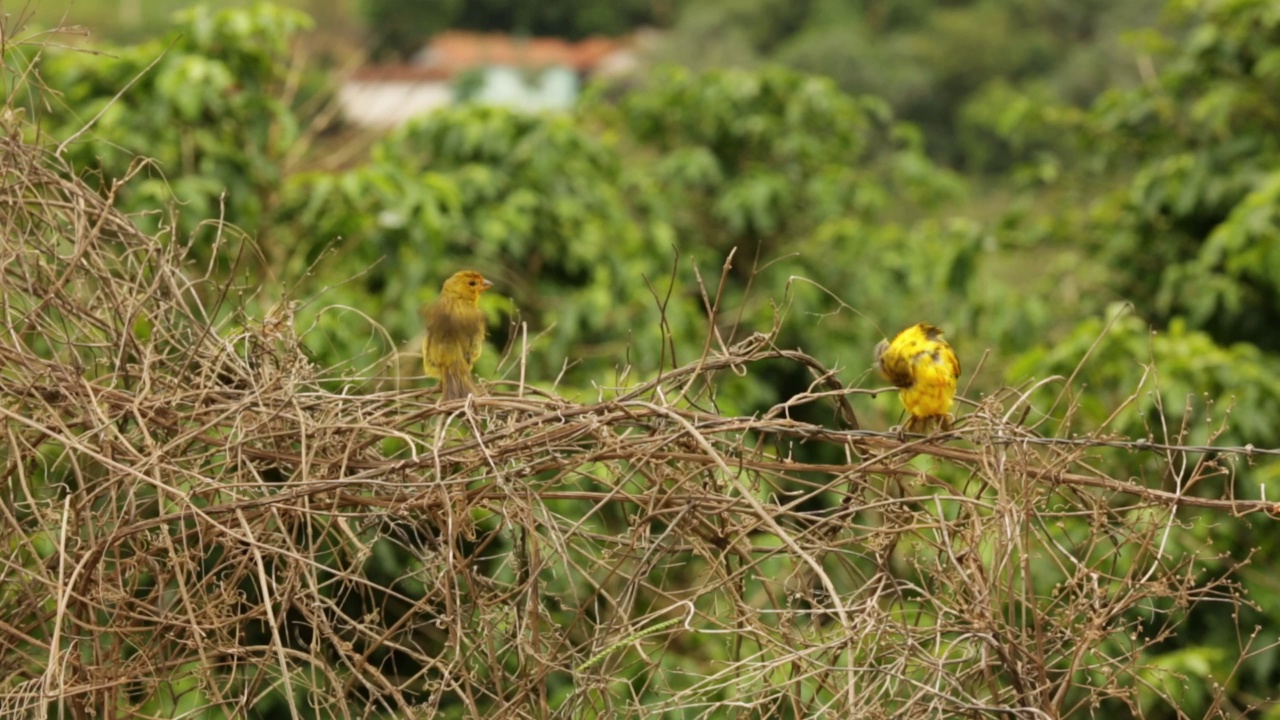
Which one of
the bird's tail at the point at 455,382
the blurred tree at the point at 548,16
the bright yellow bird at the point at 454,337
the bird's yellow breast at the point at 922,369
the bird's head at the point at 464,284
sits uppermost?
the bird's yellow breast at the point at 922,369

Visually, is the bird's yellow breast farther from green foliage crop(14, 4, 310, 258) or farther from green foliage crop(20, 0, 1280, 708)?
green foliage crop(14, 4, 310, 258)

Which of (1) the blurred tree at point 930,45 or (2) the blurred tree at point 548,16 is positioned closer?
(1) the blurred tree at point 930,45

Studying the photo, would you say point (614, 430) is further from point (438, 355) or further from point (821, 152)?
point (821, 152)

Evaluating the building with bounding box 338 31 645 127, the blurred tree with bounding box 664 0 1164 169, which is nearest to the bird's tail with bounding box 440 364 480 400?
the blurred tree with bounding box 664 0 1164 169

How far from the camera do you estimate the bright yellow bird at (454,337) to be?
430 centimetres

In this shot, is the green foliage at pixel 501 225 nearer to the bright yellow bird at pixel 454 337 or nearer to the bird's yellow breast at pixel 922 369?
the bright yellow bird at pixel 454 337

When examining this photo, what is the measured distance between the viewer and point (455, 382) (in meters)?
4.17

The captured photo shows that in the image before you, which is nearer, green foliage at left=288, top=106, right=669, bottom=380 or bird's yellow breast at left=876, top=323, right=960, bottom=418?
bird's yellow breast at left=876, top=323, right=960, bottom=418

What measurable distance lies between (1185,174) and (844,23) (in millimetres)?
28082

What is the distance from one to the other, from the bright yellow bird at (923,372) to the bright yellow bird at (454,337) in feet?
3.56

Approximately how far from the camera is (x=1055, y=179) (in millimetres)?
9727

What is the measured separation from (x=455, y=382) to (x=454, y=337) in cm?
35

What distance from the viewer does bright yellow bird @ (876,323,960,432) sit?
4012mm

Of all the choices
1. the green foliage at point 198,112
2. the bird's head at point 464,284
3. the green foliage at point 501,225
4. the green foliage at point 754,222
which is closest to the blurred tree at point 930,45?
the green foliage at point 754,222
